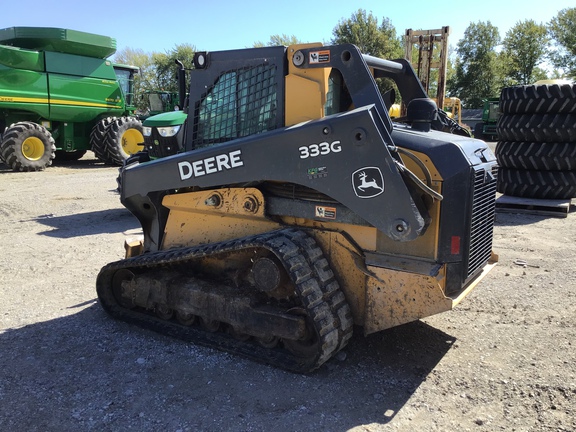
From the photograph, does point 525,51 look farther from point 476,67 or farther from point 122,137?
point 122,137

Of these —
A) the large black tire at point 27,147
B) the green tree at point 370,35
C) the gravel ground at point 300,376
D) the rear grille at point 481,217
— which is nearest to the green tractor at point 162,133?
the gravel ground at point 300,376

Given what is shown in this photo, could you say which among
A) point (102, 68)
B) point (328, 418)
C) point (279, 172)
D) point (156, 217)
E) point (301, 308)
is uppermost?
point (102, 68)

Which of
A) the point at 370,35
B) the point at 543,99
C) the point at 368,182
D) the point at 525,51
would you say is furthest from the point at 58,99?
the point at 525,51

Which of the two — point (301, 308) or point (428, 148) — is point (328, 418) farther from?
point (428, 148)

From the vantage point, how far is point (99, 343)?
4109mm

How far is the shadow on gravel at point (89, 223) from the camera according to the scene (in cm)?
769

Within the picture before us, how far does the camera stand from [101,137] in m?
15.7

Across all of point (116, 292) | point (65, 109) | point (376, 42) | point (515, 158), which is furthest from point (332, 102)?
point (376, 42)

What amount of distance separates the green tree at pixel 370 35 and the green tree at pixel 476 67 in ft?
22.3

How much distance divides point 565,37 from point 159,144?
4915 cm

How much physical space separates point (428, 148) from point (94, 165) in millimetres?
15250

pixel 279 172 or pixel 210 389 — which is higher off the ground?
pixel 279 172

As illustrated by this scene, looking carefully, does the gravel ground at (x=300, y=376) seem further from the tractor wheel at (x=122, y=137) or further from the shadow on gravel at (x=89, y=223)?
the tractor wheel at (x=122, y=137)

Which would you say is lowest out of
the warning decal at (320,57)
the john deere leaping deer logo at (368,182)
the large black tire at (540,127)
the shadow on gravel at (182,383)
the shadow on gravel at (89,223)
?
the shadow on gravel at (182,383)
